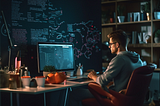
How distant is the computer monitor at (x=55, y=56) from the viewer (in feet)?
8.87

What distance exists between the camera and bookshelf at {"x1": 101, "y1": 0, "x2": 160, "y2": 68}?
4.14 m

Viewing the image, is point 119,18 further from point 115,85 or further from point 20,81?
point 20,81

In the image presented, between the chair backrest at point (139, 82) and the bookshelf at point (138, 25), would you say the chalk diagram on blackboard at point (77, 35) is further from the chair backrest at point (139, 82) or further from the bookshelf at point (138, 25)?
the chair backrest at point (139, 82)

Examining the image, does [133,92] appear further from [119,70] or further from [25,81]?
[25,81]

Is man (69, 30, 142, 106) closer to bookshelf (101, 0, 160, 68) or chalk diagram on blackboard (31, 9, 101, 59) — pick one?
chalk diagram on blackboard (31, 9, 101, 59)

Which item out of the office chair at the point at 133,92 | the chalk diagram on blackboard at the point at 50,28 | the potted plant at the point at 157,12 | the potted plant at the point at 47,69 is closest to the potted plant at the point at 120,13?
the potted plant at the point at 157,12

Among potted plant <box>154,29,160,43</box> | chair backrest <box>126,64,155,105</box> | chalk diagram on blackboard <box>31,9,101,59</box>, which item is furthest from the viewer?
potted plant <box>154,29,160,43</box>

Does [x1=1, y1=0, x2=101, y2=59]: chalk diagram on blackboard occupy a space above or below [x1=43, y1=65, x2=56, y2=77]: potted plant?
above

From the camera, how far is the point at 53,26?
313cm

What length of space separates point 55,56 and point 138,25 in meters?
2.48

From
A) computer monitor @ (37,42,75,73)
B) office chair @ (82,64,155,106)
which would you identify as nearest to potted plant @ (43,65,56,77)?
computer monitor @ (37,42,75,73)

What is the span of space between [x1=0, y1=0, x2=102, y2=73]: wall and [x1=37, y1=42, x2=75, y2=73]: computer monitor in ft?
0.64

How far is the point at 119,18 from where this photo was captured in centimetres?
450

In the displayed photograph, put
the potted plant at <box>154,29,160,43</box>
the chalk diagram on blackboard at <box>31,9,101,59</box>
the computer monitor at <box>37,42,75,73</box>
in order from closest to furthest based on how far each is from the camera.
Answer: the computer monitor at <box>37,42,75,73</box> → the chalk diagram on blackboard at <box>31,9,101,59</box> → the potted plant at <box>154,29,160,43</box>
